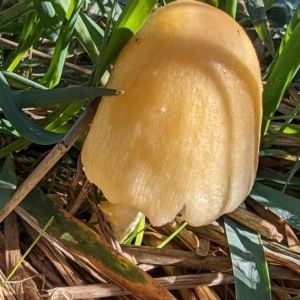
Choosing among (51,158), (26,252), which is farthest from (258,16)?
(26,252)

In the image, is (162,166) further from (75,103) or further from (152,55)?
(75,103)

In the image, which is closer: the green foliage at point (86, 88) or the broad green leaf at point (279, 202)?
the green foliage at point (86, 88)

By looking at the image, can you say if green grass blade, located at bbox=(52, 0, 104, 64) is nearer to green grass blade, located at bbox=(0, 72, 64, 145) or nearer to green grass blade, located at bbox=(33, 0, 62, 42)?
green grass blade, located at bbox=(33, 0, 62, 42)

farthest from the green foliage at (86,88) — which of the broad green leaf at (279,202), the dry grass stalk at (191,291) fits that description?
the dry grass stalk at (191,291)

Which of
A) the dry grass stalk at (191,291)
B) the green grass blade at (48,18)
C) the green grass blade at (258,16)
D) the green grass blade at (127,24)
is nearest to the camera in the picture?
the green grass blade at (127,24)

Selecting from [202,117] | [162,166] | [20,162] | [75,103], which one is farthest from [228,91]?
[20,162]

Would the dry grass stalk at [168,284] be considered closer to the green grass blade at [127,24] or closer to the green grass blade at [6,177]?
the green grass blade at [6,177]

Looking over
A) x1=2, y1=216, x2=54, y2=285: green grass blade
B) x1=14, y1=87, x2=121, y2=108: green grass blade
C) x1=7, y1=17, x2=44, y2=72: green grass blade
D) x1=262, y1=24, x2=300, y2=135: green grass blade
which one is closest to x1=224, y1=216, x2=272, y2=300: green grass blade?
x1=262, y1=24, x2=300, y2=135: green grass blade
